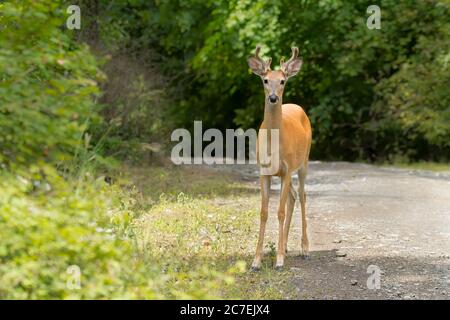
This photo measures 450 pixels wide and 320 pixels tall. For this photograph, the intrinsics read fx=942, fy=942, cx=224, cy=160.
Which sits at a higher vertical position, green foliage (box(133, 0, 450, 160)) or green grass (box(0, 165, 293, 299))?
green foliage (box(133, 0, 450, 160))

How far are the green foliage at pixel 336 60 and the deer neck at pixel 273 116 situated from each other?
13.1 meters

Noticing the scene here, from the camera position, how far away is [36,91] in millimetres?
6465

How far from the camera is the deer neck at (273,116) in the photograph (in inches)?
370

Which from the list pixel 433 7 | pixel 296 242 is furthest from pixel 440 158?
pixel 296 242

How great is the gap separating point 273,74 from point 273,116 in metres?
0.42

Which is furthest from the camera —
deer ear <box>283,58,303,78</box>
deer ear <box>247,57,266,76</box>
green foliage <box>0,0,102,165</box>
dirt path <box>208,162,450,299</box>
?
deer ear <box>283,58,303,78</box>

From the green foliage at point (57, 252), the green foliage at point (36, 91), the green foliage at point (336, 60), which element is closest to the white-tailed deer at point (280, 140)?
the green foliage at point (57, 252)

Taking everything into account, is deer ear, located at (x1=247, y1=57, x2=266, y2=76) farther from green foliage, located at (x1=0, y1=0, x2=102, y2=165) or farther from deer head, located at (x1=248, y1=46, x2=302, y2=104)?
green foliage, located at (x1=0, y1=0, x2=102, y2=165)

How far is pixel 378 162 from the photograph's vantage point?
25.3m

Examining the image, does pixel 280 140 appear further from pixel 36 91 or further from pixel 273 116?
pixel 36 91

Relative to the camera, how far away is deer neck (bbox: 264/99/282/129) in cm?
939

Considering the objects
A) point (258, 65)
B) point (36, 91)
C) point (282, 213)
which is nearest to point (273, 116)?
point (258, 65)

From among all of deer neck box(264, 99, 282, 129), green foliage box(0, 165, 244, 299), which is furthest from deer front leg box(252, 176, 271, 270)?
green foliage box(0, 165, 244, 299)

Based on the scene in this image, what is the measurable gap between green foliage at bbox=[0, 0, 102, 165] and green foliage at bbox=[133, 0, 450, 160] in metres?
15.3
